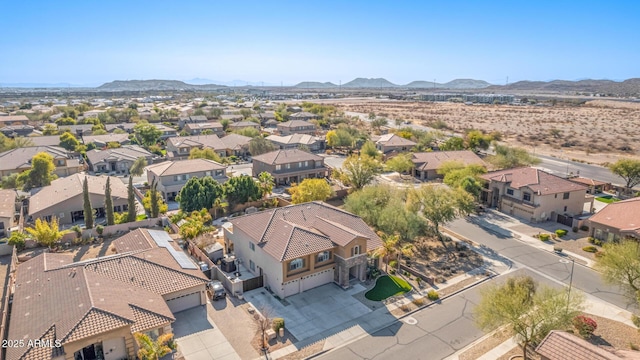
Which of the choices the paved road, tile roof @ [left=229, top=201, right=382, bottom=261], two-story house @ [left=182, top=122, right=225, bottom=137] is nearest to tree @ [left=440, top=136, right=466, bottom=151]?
the paved road

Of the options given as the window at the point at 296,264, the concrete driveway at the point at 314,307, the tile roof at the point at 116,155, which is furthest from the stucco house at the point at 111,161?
the window at the point at 296,264

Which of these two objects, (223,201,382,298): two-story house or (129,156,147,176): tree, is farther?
(129,156,147,176): tree

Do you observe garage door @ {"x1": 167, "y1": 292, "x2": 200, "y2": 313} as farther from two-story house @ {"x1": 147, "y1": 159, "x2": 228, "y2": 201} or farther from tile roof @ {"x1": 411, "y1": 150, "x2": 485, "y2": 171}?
tile roof @ {"x1": 411, "y1": 150, "x2": 485, "y2": 171}

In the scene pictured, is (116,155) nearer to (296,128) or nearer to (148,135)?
(148,135)

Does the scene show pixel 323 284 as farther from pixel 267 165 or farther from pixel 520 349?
pixel 267 165

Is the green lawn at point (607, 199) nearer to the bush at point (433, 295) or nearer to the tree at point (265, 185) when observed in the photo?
the bush at point (433, 295)

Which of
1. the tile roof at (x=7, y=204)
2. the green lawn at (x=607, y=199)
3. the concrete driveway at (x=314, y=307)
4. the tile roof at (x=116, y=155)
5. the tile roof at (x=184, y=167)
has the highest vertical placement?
the tile roof at (x=184, y=167)
